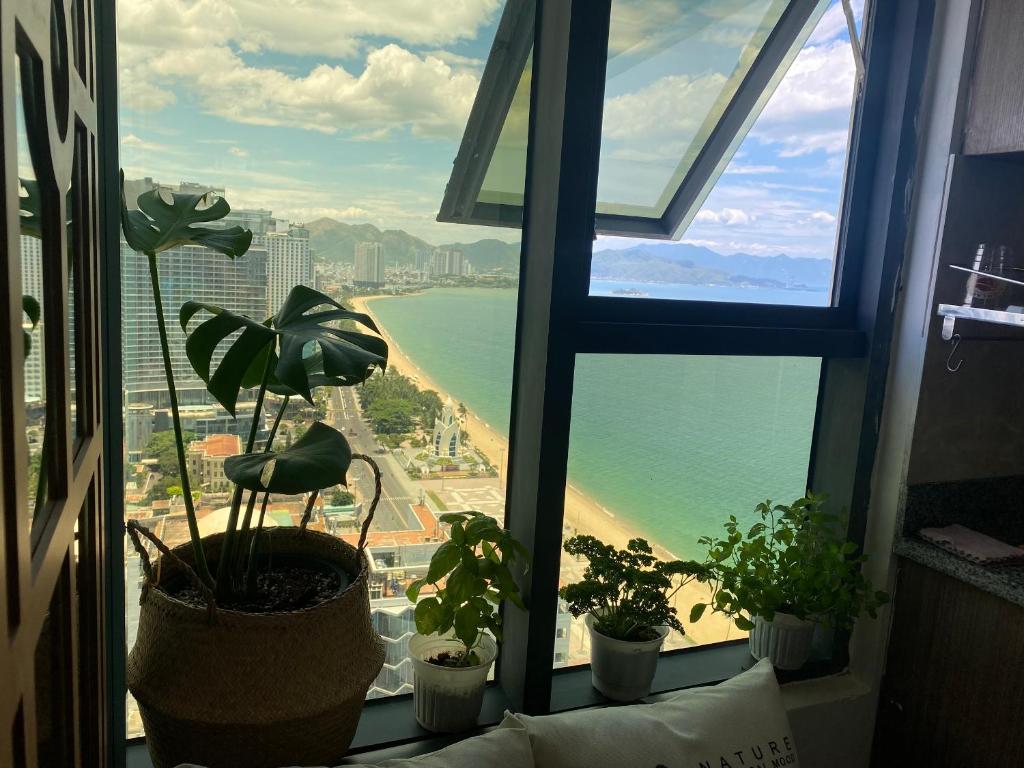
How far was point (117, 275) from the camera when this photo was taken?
1.16 meters

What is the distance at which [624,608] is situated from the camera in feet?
5.58

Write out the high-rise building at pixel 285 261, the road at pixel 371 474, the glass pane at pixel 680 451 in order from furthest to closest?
the glass pane at pixel 680 451
the road at pixel 371 474
the high-rise building at pixel 285 261

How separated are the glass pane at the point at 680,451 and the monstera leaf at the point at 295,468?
78cm

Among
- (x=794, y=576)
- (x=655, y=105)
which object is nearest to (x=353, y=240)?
(x=655, y=105)

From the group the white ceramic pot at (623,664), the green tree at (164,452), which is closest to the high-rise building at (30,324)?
the green tree at (164,452)

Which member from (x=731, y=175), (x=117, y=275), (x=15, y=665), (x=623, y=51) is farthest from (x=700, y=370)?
(x=15, y=665)

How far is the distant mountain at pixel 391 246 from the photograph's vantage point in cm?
150

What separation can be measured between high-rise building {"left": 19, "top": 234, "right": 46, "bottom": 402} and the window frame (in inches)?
26.3

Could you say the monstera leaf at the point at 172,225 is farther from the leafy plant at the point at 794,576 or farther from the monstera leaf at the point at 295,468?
the leafy plant at the point at 794,576

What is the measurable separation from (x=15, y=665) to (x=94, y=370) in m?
0.55

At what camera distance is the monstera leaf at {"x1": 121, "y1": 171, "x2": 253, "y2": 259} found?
1120 millimetres

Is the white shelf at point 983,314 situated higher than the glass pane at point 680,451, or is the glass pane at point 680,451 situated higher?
the white shelf at point 983,314

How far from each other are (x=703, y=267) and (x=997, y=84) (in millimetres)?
717

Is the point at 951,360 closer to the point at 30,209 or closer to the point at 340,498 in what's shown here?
the point at 340,498
